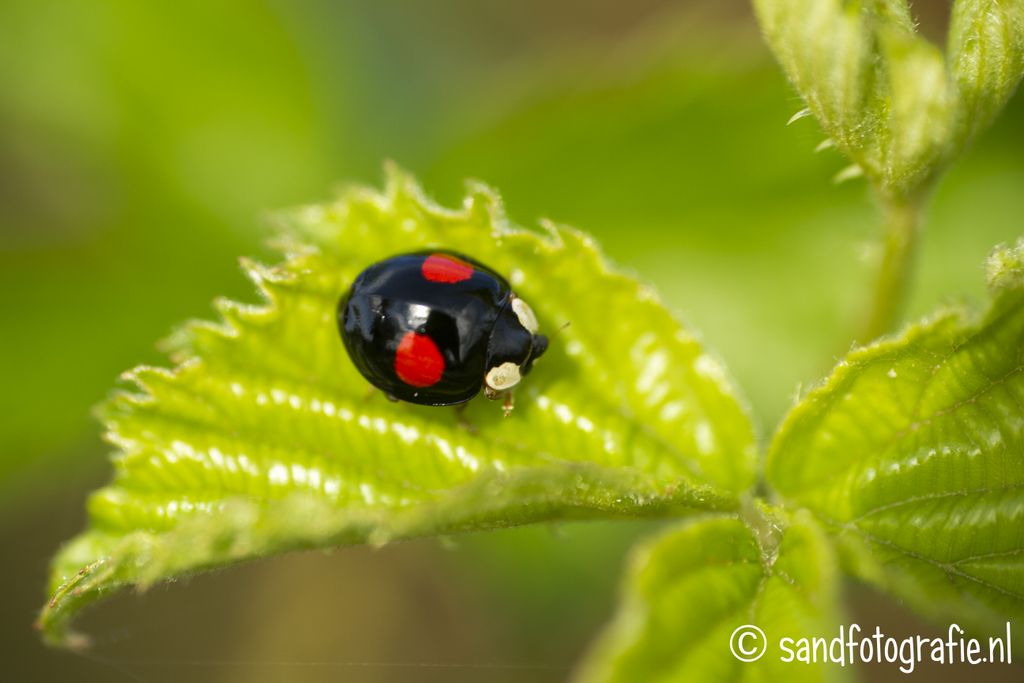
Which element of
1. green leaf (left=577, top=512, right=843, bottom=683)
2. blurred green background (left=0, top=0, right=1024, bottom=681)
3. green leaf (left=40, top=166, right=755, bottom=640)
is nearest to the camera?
green leaf (left=577, top=512, right=843, bottom=683)

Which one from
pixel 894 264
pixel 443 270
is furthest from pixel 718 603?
pixel 894 264

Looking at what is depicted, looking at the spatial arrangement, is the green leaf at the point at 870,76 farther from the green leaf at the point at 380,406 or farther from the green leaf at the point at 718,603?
the green leaf at the point at 718,603

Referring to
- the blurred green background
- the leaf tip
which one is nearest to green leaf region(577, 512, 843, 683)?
the leaf tip

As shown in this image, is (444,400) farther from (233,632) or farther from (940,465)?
(233,632)

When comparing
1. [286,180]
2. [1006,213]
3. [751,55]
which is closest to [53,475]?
[286,180]

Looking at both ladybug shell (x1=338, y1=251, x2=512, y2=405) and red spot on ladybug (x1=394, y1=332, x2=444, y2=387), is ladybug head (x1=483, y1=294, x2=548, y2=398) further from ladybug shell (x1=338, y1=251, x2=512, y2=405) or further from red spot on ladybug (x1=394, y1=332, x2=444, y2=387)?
red spot on ladybug (x1=394, y1=332, x2=444, y2=387)

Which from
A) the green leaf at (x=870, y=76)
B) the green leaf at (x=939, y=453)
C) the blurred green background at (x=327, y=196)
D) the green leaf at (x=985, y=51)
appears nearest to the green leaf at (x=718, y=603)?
the green leaf at (x=939, y=453)
